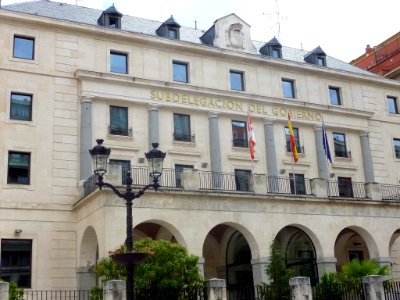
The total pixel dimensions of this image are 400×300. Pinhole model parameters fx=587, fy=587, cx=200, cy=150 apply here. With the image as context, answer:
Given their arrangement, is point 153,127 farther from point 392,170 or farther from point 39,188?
point 392,170

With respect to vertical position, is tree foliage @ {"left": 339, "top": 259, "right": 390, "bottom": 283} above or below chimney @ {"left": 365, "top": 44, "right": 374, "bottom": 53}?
below

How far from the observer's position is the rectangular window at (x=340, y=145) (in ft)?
113

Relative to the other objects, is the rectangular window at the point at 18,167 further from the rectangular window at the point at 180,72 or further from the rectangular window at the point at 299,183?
the rectangular window at the point at 299,183

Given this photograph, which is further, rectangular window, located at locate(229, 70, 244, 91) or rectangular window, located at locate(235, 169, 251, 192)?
rectangular window, located at locate(229, 70, 244, 91)

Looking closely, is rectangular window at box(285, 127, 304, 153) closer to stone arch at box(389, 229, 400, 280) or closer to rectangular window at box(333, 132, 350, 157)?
rectangular window at box(333, 132, 350, 157)

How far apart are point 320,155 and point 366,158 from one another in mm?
3505

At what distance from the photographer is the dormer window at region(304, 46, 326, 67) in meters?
36.7

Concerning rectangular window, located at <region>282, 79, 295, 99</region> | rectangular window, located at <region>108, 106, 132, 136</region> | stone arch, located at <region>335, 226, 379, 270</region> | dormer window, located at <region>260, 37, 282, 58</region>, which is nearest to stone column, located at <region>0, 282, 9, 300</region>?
rectangular window, located at <region>108, 106, 132, 136</region>

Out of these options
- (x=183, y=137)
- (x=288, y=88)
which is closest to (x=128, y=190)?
(x=183, y=137)

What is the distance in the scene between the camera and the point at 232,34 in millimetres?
33781

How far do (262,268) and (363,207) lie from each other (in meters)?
6.51

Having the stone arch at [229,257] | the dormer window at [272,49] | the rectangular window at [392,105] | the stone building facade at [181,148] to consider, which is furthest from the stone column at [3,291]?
the rectangular window at [392,105]

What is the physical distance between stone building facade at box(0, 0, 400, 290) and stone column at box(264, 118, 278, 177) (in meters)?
0.08

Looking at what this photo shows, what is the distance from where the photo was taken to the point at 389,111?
38.0m
